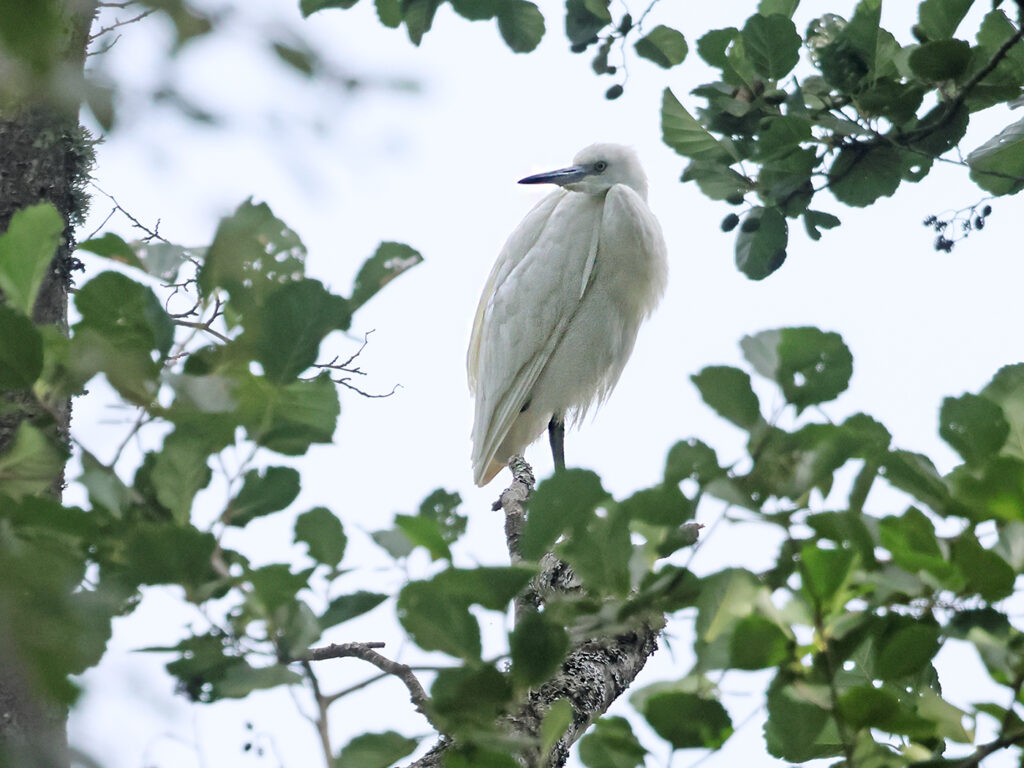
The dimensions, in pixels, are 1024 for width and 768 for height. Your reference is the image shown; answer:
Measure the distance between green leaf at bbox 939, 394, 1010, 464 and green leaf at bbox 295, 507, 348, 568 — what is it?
1.98 ft

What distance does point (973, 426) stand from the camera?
1.04 metres

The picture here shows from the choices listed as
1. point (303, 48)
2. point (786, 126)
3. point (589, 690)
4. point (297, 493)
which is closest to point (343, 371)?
point (589, 690)

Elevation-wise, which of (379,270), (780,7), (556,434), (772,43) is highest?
(556,434)

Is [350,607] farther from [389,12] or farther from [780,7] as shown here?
[780,7]

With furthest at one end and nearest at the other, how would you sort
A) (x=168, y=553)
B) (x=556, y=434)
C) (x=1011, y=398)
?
(x=556, y=434) → (x=1011, y=398) → (x=168, y=553)

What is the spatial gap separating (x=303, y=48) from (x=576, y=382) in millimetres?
5305

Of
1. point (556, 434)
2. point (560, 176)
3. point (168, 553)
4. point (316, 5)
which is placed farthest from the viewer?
point (560, 176)

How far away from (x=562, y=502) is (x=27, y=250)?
519 mm

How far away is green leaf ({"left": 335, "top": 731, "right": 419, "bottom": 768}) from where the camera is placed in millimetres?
982

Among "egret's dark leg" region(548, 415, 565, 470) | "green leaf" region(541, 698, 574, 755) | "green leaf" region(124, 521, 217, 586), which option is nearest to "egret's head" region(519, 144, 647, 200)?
"egret's dark leg" region(548, 415, 565, 470)

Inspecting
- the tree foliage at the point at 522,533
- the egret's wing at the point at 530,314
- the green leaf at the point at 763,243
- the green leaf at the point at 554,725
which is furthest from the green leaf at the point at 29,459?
the egret's wing at the point at 530,314

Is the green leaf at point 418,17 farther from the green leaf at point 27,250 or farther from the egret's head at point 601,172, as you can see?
the egret's head at point 601,172

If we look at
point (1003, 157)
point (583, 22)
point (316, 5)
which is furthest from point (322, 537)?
point (1003, 157)

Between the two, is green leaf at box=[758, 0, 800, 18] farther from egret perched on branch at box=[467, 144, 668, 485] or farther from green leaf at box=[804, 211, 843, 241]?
egret perched on branch at box=[467, 144, 668, 485]
